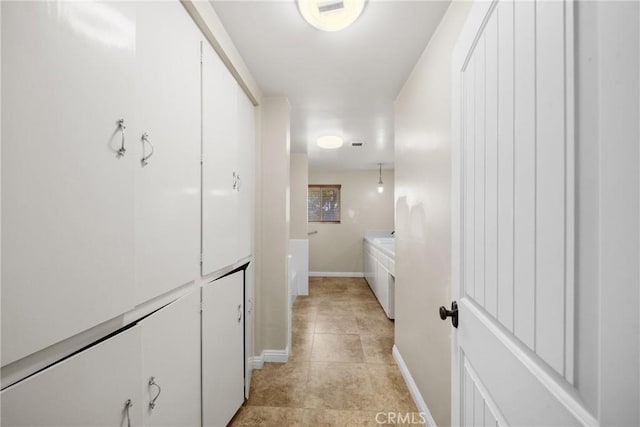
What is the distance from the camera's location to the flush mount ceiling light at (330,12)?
49.4 inches

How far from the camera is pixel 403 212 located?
218 cm

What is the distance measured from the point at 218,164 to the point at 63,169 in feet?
2.80

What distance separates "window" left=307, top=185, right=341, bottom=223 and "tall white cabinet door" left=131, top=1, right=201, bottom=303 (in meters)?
4.80

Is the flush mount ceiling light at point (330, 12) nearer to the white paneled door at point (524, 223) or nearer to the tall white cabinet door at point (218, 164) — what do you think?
the tall white cabinet door at point (218, 164)

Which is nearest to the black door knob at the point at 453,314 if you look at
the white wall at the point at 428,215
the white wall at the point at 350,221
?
the white wall at the point at 428,215

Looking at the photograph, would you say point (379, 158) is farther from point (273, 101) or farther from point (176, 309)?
point (176, 309)

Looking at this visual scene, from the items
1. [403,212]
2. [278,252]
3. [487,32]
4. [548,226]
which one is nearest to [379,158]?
[403,212]

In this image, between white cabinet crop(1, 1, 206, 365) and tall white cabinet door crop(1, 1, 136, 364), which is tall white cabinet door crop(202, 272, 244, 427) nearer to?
white cabinet crop(1, 1, 206, 365)

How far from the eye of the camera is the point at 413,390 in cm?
185

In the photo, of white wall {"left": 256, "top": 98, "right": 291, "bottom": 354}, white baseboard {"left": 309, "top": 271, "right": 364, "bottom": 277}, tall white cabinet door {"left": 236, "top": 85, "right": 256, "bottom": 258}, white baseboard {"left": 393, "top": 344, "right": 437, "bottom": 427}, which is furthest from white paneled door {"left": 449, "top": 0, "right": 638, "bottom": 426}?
white baseboard {"left": 309, "top": 271, "right": 364, "bottom": 277}

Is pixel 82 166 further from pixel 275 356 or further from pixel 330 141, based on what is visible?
pixel 330 141

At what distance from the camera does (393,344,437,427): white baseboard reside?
1.58 m

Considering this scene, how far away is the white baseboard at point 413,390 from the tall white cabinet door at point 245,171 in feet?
4.96

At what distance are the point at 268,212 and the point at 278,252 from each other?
36cm
